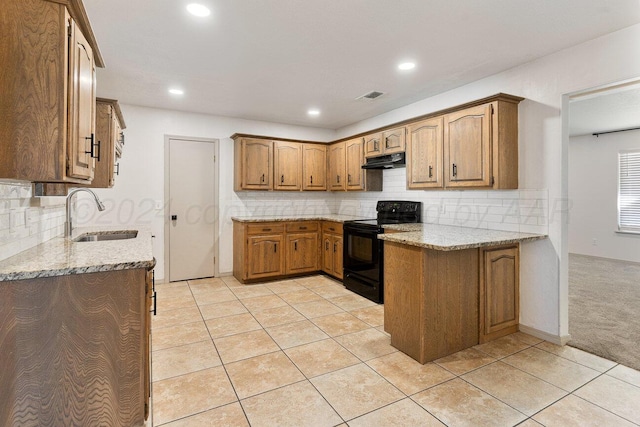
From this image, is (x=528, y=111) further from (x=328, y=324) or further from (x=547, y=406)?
(x=328, y=324)

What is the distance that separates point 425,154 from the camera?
366 centimetres

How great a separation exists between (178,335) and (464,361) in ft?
8.02

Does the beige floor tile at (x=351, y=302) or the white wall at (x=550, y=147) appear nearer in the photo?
the white wall at (x=550, y=147)

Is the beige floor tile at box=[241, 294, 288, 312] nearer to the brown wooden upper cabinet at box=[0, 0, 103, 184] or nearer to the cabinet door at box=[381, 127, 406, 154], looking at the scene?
the cabinet door at box=[381, 127, 406, 154]

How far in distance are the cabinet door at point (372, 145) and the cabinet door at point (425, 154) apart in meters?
0.59

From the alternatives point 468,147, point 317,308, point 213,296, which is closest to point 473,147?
point 468,147

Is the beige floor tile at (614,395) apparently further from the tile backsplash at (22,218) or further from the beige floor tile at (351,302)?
the tile backsplash at (22,218)

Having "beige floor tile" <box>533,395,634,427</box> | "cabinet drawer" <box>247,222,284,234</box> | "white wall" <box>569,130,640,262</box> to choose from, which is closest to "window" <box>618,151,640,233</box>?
"white wall" <box>569,130,640,262</box>

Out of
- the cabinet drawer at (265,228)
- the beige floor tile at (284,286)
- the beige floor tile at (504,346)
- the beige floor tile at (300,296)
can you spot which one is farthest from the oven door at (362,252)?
the beige floor tile at (504,346)

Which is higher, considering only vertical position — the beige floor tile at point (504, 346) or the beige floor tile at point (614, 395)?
the beige floor tile at point (504, 346)

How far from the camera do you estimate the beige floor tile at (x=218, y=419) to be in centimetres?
180

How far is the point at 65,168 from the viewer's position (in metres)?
1.57

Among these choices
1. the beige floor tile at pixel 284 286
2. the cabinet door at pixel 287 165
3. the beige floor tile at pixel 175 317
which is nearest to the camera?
the beige floor tile at pixel 175 317

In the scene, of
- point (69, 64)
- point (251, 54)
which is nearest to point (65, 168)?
point (69, 64)
